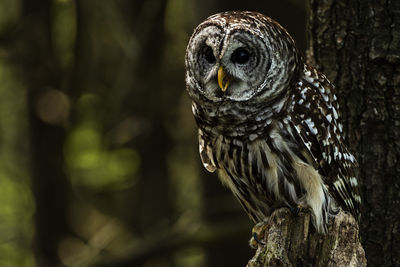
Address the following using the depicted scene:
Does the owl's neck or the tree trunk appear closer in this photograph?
the owl's neck

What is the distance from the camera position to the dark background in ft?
20.4

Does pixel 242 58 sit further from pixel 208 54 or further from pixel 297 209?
pixel 297 209

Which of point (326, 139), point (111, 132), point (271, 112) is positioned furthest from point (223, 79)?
point (111, 132)

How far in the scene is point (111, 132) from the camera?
6770mm

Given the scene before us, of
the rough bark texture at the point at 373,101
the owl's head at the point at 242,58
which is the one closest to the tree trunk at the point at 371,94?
the rough bark texture at the point at 373,101

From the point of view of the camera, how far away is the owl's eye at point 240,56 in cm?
395

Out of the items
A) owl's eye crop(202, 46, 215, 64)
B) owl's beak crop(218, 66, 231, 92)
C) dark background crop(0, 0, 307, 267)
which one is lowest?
dark background crop(0, 0, 307, 267)

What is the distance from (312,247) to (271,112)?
3.03ft

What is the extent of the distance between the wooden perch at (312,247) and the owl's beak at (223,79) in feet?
2.99

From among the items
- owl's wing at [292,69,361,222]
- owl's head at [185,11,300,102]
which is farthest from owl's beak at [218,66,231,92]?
owl's wing at [292,69,361,222]

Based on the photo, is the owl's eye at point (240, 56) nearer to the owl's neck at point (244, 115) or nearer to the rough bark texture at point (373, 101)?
the owl's neck at point (244, 115)

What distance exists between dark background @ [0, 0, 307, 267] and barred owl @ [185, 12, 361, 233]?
210 centimetres

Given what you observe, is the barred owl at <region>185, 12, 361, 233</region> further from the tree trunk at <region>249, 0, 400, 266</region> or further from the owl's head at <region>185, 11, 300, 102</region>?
the tree trunk at <region>249, 0, 400, 266</region>

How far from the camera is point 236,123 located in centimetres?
400
